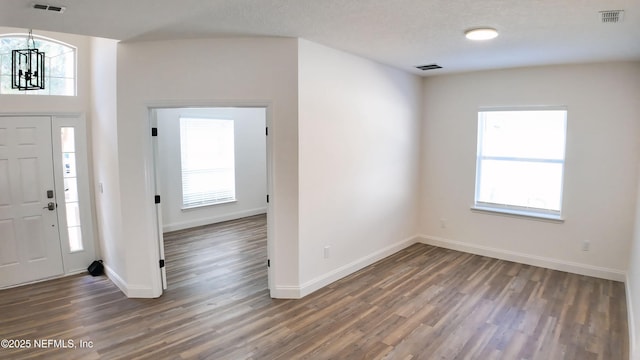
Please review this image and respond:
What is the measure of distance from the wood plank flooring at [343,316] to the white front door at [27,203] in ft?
0.92

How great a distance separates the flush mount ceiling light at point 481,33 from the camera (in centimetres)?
322

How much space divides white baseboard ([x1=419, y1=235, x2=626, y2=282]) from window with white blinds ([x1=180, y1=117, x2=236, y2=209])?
4067 mm

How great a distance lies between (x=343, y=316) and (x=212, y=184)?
15.4 ft

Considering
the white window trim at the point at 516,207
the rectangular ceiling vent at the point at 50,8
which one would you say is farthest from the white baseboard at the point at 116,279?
the white window trim at the point at 516,207

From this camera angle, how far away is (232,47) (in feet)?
12.1

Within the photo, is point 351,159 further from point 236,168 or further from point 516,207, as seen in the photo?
point 236,168

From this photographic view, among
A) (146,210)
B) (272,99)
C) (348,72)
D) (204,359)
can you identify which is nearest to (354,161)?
(348,72)

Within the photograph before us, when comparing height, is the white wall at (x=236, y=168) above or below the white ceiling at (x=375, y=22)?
below

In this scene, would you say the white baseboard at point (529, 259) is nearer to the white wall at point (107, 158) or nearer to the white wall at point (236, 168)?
the white wall at point (236, 168)

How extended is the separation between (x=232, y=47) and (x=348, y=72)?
1393 millimetres

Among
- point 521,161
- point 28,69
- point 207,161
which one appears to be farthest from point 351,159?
point 207,161

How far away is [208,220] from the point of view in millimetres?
7305

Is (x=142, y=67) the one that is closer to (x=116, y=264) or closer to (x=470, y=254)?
(x=116, y=264)

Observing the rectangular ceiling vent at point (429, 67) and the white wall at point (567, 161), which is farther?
the rectangular ceiling vent at point (429, 67)
